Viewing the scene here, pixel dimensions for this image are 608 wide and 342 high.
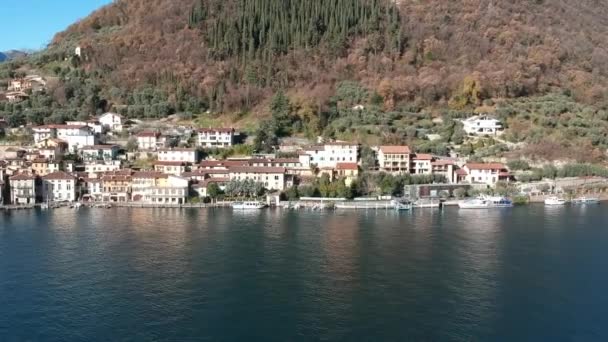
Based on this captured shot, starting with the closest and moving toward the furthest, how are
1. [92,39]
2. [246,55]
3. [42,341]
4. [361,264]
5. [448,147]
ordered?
[42,341]
[361,264]
[448,147]
[246,55]
[92,39]

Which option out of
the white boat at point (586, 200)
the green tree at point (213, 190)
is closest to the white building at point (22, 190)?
the green tree at point (213, 190)

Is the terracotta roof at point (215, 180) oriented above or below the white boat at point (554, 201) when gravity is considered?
above

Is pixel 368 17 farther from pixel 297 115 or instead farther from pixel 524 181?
pixel 524 181

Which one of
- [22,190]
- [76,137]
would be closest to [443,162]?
[76,137]

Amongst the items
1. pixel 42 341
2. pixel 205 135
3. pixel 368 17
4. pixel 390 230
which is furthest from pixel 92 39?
pixel 42 341

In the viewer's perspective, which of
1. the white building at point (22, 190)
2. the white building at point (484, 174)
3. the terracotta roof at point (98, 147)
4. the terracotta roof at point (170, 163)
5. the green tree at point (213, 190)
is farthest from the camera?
the terracotta roof at point (98, 147)

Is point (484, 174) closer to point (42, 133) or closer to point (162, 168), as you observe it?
point (162, 168)

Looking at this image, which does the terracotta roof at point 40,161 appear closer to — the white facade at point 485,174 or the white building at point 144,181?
the white building at point 144,181
